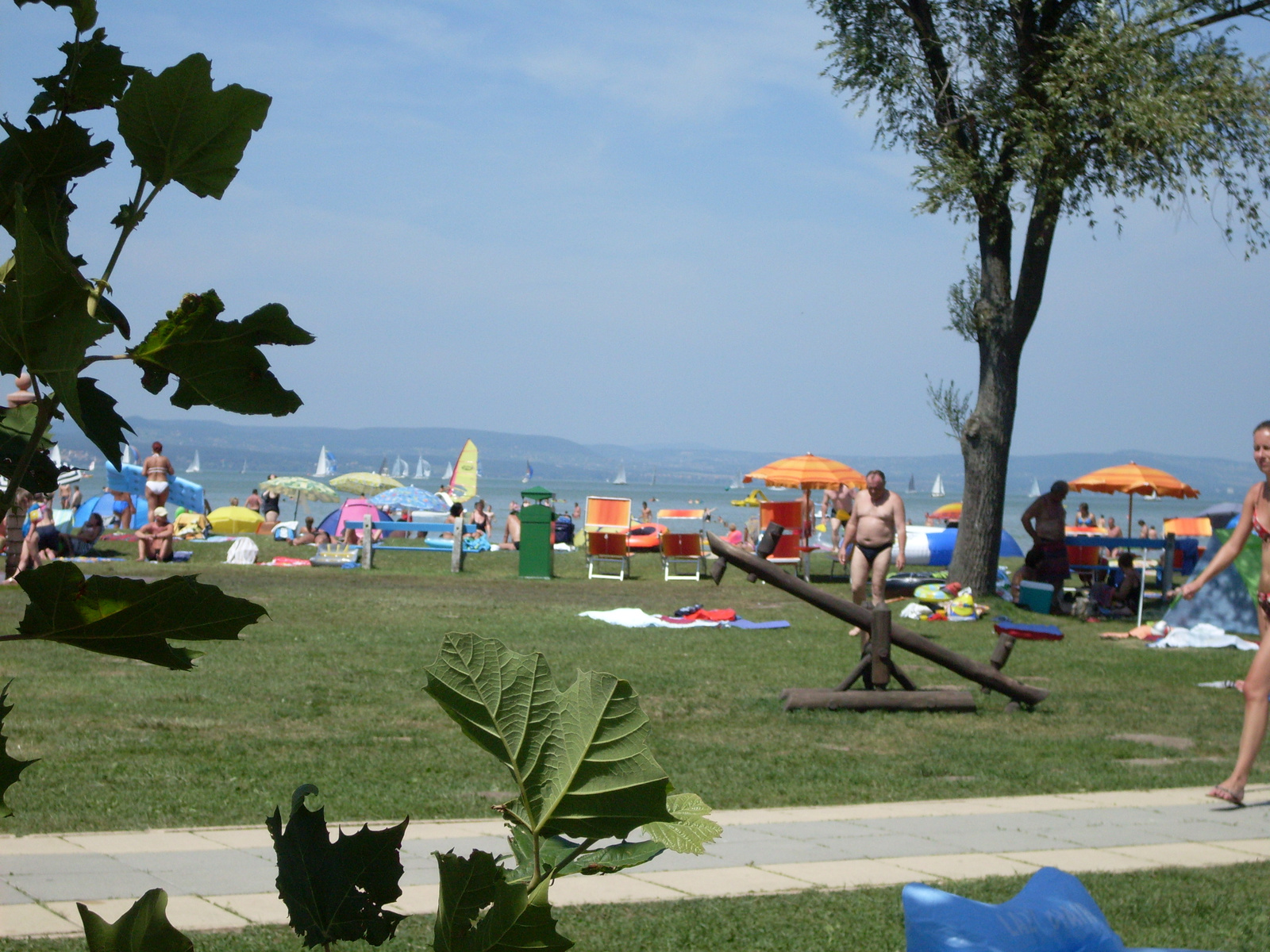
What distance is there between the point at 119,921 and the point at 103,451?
29cm

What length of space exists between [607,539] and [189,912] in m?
18.3

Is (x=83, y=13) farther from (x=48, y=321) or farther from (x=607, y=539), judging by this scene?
(x=607, y=539)

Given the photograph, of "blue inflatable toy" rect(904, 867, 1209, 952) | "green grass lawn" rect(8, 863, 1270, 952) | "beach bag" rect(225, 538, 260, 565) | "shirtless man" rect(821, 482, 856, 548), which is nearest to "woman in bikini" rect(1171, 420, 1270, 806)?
"green grass lawn" rect(8, 863, 1270, 952)

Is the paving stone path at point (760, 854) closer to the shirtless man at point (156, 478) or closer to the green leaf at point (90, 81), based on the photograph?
the green leaf at point (90, 81)

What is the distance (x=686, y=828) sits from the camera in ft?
2.57

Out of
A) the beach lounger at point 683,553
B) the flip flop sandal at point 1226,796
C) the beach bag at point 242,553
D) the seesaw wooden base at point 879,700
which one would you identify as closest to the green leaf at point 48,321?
the flip flop sandal at point 1226,796

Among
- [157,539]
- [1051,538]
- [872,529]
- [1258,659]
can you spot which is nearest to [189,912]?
[1258,659]

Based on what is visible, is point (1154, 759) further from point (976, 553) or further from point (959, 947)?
point (976, 553)

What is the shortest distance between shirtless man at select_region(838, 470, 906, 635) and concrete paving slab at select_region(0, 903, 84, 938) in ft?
35.6

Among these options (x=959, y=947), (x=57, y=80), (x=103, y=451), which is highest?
(x=57, y=80)

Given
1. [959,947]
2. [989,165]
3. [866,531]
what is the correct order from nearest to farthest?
[959,947]
[866,531]
[989,165]

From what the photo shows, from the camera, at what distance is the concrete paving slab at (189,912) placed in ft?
13.1

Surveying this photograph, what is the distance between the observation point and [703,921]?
4.33m

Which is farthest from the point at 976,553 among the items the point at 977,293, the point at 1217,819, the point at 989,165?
the point at 1217,819
